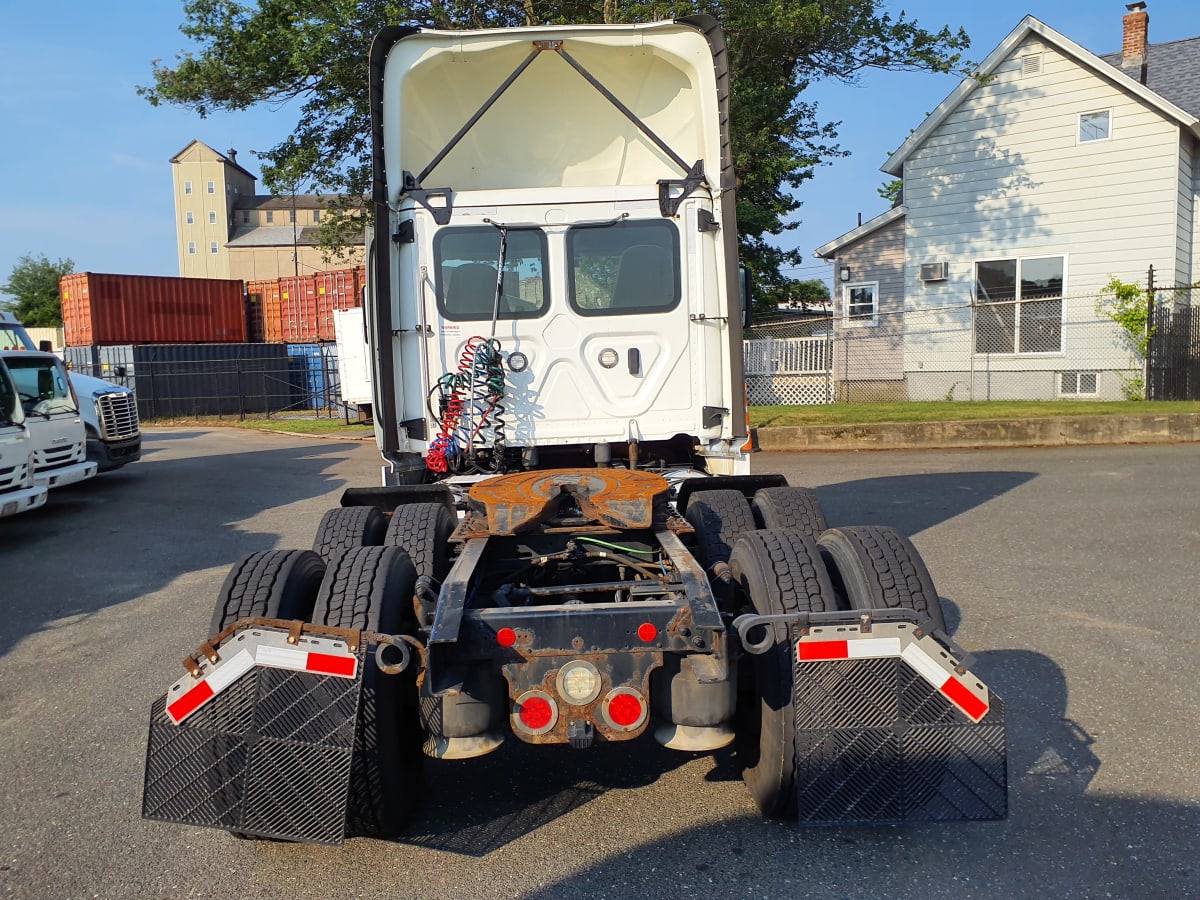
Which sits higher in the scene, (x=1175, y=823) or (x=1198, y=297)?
(x=1198, y=297)

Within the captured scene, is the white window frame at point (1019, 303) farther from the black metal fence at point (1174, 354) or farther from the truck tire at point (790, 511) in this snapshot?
the truck tire at point (790, 511)

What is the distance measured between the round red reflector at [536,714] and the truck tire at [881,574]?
1223mm

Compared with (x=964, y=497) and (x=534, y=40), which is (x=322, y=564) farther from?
(x=964, y=497)

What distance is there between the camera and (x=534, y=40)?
20.2 feet

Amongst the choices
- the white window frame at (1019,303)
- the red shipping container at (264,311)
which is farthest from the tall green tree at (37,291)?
the white window frame at (1019,303)

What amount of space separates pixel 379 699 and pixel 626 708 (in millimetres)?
848

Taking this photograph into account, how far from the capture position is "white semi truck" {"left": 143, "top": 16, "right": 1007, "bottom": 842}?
313 centimetres

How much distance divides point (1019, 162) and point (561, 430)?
17547 mm

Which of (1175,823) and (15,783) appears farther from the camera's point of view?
(15,783)

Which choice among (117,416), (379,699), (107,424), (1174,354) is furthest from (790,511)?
(1174,354)

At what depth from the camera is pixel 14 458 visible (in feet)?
33.2

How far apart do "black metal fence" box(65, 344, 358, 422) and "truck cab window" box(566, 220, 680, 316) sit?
2261cm

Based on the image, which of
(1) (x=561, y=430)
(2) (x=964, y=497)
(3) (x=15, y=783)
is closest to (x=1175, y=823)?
(1) (x=561, y=430)

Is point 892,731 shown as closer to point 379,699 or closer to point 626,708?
point 626,708
